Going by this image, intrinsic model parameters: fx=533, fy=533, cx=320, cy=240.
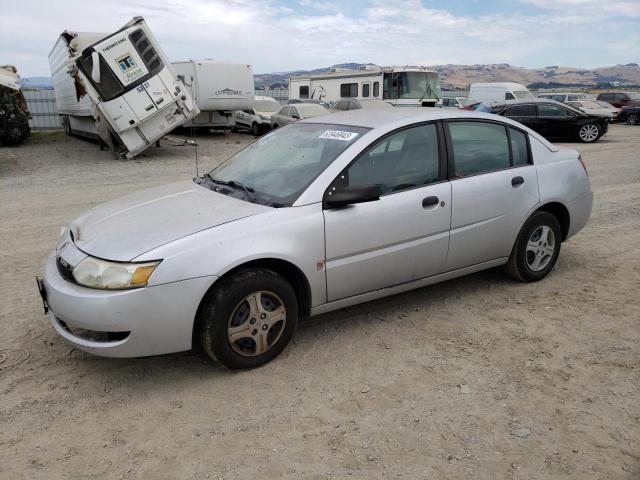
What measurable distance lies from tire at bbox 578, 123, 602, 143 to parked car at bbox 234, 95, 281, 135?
11.5 meters

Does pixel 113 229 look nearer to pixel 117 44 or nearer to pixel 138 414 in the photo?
pixel 138 414

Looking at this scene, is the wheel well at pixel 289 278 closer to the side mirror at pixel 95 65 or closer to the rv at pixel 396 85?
the side mirror at pixel 95 65

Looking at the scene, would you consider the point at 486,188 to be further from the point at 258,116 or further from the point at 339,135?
the point at 258,116

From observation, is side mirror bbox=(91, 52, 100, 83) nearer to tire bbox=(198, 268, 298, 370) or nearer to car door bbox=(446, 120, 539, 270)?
car door bbox=(446, 120, 539, 270)

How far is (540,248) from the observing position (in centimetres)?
482

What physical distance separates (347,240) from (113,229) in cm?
152

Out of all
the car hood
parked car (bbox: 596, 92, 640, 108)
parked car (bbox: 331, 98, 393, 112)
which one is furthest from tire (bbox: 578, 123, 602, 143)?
the car hood

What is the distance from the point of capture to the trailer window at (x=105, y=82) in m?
11.8

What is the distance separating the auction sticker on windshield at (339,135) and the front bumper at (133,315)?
149cm

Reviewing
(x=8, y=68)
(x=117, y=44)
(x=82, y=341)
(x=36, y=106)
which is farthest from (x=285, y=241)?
(x=36, y=106)

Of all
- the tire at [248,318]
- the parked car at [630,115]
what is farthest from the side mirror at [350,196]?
the parked car at [630,115]

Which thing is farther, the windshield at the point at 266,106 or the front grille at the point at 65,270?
the windshield at the point at 266,106

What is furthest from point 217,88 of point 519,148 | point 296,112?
point 519,148

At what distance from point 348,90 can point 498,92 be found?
7475 millimetres
